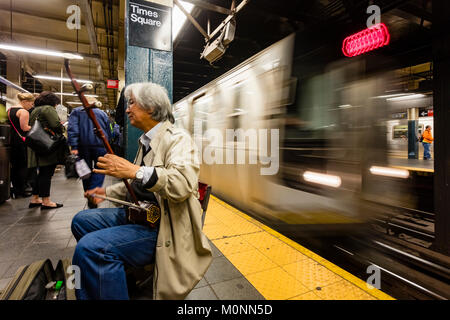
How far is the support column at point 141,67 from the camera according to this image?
2.62 metres

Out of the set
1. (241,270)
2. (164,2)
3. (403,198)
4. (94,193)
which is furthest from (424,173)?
(94,193)

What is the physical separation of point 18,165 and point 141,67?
3.82m

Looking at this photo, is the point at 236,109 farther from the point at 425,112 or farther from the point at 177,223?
the point at 425,112

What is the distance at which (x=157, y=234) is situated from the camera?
1.47 m

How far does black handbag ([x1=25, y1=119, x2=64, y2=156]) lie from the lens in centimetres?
348

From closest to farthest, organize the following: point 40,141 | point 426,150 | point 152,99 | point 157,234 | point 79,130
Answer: point 157,234, point 152,99, point 79,130, point 40,141, point 426,150

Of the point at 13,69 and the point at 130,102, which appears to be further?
the point at 13,69

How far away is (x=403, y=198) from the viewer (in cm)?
619

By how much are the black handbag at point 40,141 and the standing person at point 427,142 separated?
12175 millimetres

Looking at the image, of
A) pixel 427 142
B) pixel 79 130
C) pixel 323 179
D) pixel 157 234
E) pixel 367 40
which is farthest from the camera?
pixel 427 142

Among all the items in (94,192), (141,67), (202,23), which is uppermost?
(202,23)

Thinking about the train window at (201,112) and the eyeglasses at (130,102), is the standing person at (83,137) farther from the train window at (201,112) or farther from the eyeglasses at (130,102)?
the train window at (201,112)

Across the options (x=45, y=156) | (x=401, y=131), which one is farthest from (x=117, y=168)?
(x=401, y=131)

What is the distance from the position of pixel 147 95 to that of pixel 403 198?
275 inches
